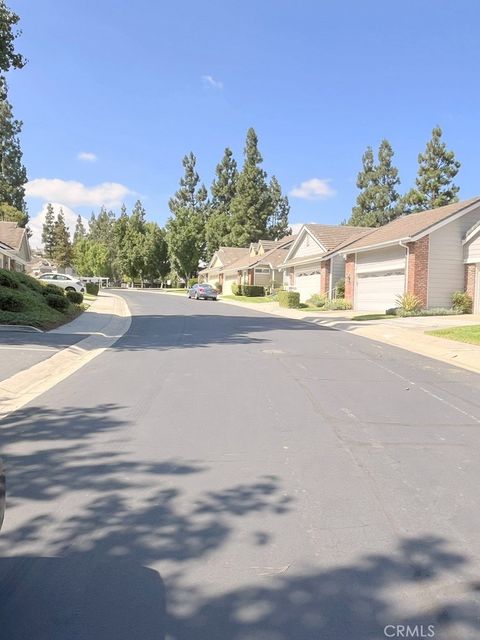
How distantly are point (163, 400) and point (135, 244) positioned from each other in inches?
3026

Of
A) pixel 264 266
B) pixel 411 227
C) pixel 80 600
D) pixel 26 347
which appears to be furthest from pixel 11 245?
pixel 80 600

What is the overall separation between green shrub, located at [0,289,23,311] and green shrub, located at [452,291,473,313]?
18.4 meters

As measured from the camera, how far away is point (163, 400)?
287 inches

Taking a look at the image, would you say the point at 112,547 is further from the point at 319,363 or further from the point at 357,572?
the point at 319,363

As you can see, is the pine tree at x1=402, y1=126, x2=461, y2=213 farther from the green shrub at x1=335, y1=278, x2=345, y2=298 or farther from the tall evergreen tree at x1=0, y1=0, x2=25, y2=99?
the tall evergreen tree at x1=0, y1=0, x2=25, y2=99

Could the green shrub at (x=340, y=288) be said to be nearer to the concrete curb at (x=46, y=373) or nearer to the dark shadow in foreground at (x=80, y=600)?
the concrete curb at (x=46, y=373)

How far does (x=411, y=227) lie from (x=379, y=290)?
359 centimetres

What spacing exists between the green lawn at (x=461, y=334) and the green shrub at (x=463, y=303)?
24.7ft

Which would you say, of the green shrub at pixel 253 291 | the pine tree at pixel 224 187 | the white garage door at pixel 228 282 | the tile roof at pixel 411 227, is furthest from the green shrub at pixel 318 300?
the pine tree at pixel 224 187

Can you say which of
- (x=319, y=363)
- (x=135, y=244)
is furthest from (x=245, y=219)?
(x=319, y=363)

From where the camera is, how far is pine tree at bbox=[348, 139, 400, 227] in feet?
207

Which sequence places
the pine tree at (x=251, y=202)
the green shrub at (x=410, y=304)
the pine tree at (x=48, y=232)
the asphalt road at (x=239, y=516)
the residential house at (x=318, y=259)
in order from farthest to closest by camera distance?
Answer: 1. the pine tree at (x=48, y=232)
2. the pine tree at (x=251, y=202)
3. the residential house at (x=318, y=259)
4. the green shrub at (x=410, y=304)
5. the asphalt road at (x=239, y=516)

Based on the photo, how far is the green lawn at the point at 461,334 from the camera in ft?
48.5

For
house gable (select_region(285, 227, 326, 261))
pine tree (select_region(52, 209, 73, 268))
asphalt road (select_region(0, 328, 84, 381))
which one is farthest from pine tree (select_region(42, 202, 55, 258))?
asphalt road (select_region(0, 328, 84, 381))
